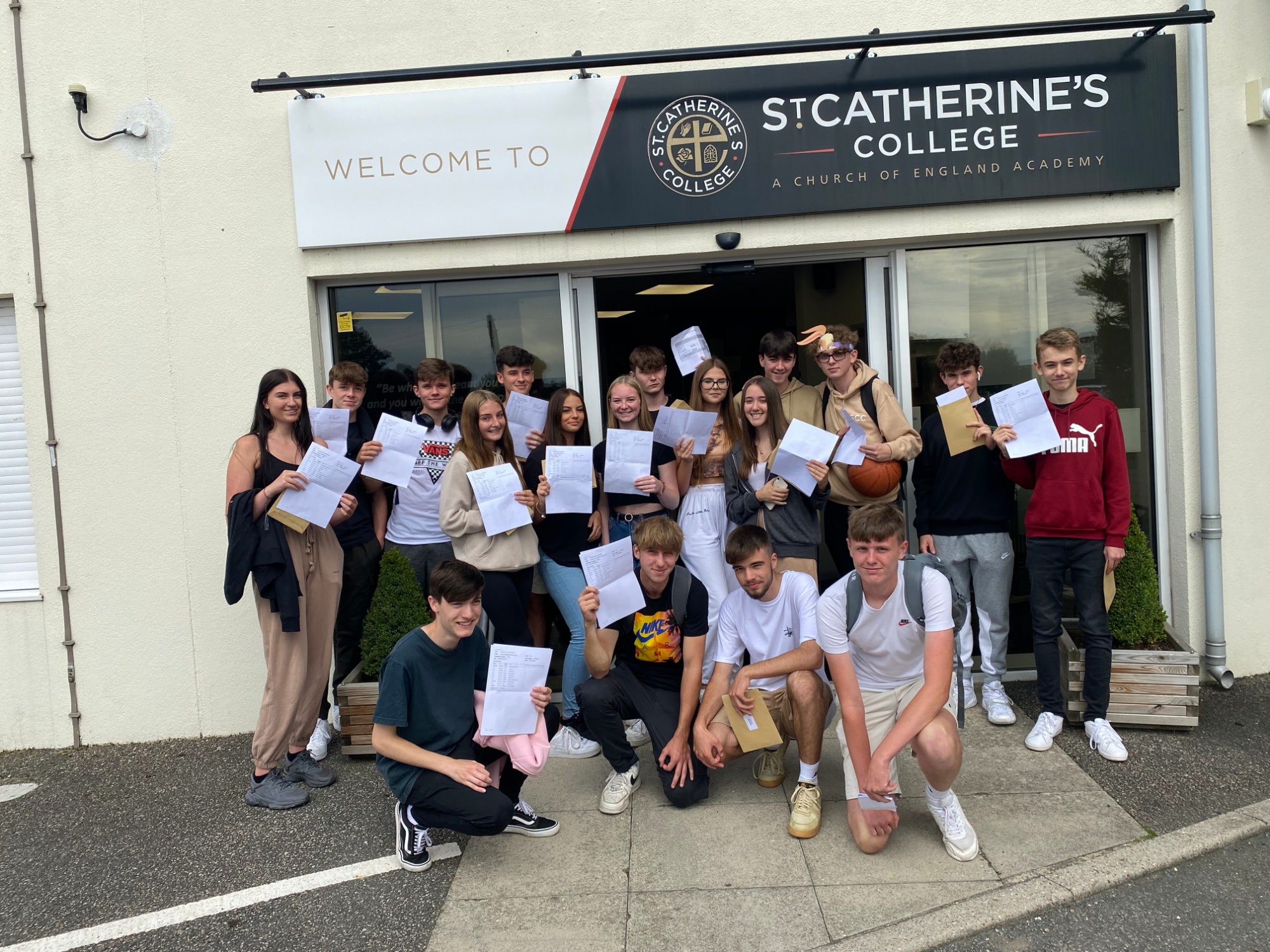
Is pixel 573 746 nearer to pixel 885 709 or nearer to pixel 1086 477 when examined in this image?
pixel 885 709

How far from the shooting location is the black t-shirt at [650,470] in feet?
15.0

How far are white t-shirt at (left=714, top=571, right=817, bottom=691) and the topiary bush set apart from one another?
1633 millimetres

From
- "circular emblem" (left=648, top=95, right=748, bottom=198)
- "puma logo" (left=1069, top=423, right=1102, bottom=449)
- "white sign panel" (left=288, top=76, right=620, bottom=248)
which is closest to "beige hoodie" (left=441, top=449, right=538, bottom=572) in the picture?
"white sign panel" (left=288, top=76, right=620, bottom=248)

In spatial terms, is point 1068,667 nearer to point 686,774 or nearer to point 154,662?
point 686,774

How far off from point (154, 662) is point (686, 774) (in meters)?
3.37

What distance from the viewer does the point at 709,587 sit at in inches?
179

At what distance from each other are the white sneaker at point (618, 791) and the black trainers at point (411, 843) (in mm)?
777

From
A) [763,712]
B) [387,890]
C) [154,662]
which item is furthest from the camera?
[154,662]

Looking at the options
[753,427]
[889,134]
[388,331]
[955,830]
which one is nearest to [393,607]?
[388,331]

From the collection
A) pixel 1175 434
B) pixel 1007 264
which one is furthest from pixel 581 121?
pixel 1175 434

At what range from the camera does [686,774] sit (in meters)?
3.79

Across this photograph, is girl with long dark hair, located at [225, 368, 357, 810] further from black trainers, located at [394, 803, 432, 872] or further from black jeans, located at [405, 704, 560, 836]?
black jeans, located at [405, 704, 560, 836]

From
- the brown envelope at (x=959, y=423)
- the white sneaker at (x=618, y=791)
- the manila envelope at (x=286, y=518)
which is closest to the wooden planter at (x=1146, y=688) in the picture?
the brown envelope at (x=959, y=423)

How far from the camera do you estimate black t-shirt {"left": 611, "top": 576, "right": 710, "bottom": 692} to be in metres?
3.91
